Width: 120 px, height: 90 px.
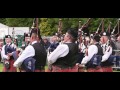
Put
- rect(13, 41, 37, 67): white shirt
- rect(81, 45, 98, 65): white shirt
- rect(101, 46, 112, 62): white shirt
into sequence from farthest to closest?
rect(101, 46, 112, 62): white shirt → rect(81, 45, 98, 65): white shirt → rect(13, 41, 37, 67): white shirt

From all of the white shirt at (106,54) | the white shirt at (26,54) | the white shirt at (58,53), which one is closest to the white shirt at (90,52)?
the white shirt at (106,54)

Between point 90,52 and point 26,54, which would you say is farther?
point 90,52

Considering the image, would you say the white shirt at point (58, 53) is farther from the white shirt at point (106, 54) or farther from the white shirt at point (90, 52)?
the white shirt at point (106, 54)

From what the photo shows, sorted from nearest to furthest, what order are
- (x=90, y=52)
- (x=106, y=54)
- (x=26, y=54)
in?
(x=26, y=54)
(x=90, y=52)
(x=106, y=54)

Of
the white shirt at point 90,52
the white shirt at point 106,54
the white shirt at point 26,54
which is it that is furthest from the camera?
the white shirt at point 106,54

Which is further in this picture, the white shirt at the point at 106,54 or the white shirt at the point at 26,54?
the white shirt at the point at 106,54

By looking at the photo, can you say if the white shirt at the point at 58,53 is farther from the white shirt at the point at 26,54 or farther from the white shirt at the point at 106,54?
the white shirt at the point at 106,54

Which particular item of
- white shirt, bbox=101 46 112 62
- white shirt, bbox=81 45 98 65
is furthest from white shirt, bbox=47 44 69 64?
white shirt, bbox=101 46 112 62

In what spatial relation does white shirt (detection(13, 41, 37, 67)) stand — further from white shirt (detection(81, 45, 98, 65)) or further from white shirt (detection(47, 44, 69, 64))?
white shirt (detection(81, 45, 98, 65))

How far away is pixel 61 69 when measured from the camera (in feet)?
23.3

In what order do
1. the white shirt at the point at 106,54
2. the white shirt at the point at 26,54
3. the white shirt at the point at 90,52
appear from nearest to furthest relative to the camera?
the white shirt at the point at 26,54, the white shirt at the point at 90,52, the white shirt at the point at 106,54

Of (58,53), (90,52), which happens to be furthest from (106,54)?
(58,53)

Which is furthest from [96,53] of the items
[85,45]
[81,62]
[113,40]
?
[113,40]

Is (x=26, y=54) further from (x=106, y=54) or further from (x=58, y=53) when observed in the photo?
(x=106, y=54)
